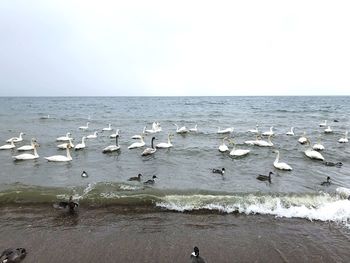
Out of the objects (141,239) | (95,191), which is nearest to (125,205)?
(95,191)

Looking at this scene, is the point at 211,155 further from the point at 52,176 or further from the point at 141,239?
the point at 141,239

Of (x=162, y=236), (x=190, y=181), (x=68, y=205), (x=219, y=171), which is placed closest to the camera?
(x=162, y=236)

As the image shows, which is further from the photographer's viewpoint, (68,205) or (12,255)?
(68,205)

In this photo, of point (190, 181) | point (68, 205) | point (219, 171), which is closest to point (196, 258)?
point (68, 205)

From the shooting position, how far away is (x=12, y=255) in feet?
26.0

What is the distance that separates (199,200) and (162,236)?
2.71 m

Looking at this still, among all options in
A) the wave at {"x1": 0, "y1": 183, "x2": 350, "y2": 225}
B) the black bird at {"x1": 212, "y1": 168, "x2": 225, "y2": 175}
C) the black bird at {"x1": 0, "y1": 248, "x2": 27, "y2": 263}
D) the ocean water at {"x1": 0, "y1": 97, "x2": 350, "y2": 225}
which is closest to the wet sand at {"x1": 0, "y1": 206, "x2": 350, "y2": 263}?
the black bird at {"x1": 0, "y1": 248, "x2": 27, "y2": 263}

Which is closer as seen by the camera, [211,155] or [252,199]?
[252,199]

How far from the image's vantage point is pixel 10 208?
1109 cm

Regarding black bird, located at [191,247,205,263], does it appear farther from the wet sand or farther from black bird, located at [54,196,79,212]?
black bird, located at [54,196,79,212]

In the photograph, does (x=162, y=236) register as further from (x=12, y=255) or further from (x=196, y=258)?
(x=12, y=255)

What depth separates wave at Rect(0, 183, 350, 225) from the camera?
10.9m

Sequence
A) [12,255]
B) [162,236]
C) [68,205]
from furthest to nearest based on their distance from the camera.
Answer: [68,205], [162,236], [12,255]

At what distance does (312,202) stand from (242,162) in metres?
6.35
